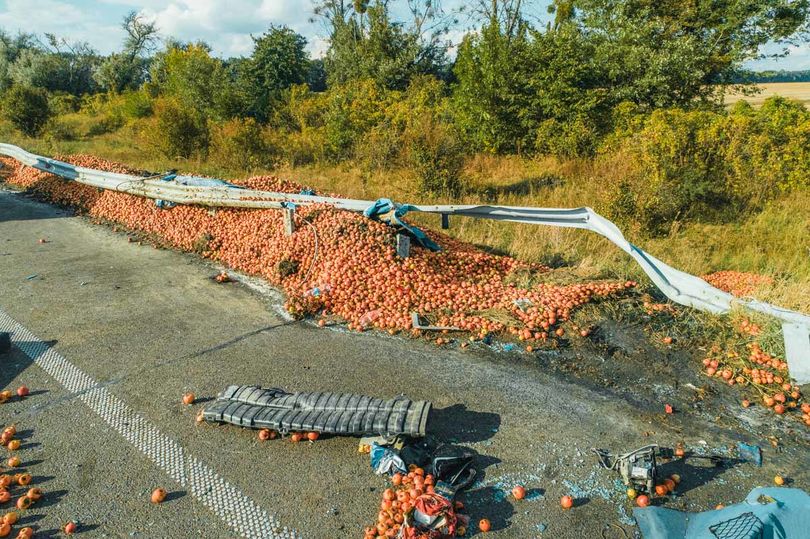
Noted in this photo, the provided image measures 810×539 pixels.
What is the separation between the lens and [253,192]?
8.11 meters

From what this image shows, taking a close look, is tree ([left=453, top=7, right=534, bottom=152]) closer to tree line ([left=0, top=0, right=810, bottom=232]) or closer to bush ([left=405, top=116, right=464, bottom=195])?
tree line ([left=0, top=0, right=810, bottom=232])

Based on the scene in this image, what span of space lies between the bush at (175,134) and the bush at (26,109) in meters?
9.14

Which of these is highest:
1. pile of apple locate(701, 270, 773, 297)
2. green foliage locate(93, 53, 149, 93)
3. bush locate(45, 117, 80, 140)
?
green foliage locate(93, 53, 149, 93)

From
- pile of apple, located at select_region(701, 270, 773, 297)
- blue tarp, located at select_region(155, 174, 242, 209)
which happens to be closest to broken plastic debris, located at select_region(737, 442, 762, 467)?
pile of apple, located at select_region(701, 270, 773, 297)

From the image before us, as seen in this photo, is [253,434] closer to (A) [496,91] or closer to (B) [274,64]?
(A) [496,91]

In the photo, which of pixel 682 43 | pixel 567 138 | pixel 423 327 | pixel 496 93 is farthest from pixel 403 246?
pixel 682 43

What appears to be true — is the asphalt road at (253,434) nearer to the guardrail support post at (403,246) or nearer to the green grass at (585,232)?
the guardrail support post at (403,246)

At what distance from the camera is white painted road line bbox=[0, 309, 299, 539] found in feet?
10.6

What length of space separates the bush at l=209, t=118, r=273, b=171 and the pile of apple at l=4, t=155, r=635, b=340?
6141mm

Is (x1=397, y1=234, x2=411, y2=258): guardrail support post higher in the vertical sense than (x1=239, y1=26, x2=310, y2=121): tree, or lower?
lower

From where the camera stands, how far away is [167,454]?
3814 millimetres

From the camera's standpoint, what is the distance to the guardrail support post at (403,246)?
6.62m

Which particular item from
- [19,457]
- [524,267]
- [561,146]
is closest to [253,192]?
[524,267]

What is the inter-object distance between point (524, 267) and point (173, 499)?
203 inches
